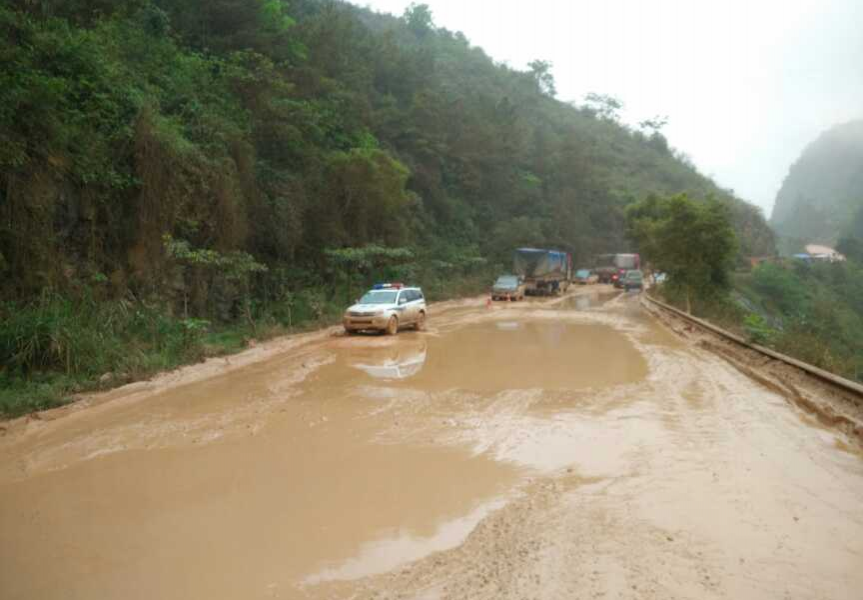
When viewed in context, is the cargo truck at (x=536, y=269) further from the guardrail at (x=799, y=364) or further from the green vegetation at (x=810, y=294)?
the guardrail at (x=799, y=364)

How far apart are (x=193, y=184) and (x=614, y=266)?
49459 millimetres

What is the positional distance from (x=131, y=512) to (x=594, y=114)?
449 ft

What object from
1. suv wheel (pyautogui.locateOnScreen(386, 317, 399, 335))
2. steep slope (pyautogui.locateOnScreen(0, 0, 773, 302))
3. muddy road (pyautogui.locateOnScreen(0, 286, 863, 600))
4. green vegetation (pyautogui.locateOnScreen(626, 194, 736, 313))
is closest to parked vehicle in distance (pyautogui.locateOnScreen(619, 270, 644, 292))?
steep slope (pyautogui.locateOnScreen(0, 0, 773, 302))

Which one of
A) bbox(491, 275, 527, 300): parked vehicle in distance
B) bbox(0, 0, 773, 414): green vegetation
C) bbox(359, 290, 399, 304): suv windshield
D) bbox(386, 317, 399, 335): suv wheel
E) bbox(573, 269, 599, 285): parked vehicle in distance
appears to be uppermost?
bbox(0, 0, 773, 414): green vegetation

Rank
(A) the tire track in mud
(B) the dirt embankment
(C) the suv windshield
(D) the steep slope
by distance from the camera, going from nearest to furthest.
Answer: (A) the tire track in mud < (B) the dirt embankment < (D) the steep slope < (C) the suv windshield

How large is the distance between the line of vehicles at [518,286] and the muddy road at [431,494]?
319 inches

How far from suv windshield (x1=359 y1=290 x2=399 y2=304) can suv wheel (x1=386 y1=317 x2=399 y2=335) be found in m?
0.71

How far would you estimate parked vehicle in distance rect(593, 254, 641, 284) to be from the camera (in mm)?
58938

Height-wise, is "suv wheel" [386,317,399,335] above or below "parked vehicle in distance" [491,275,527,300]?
above

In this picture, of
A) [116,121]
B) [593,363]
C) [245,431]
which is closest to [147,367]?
[245,431]

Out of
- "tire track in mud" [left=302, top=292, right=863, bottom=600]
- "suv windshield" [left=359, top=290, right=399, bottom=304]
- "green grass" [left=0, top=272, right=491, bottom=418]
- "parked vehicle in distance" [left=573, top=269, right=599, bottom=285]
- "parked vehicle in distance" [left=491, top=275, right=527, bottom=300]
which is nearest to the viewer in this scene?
"tire track in mud" [left=302, top=292, right=863, bottom=600]

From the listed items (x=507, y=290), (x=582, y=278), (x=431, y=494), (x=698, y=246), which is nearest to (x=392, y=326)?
(x=431, y=494)

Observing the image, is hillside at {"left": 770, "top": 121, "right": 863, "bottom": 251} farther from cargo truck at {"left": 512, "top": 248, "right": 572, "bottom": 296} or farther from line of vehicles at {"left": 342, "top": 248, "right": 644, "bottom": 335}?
cargo truck at {"left": 512, "top": 248, "right": 572, "bottom": 296}

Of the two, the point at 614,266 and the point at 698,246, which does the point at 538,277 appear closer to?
the point at 698,246
